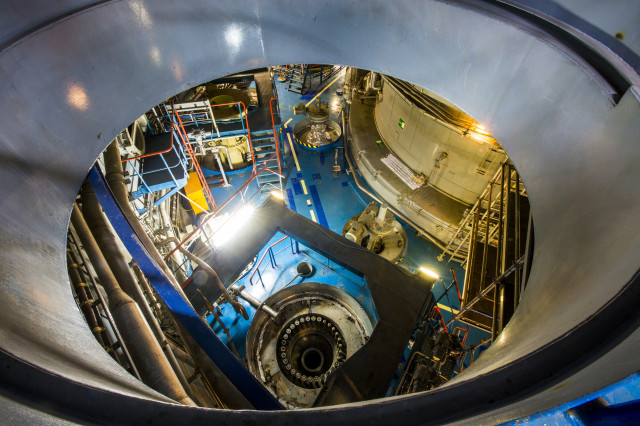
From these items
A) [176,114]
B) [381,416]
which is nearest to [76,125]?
[381,416]

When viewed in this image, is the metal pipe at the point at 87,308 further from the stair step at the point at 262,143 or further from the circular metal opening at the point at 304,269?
the stair step at the point at 262,143

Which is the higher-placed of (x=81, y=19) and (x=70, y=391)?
(x=81, y=19)

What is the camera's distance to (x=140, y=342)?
3.80 m

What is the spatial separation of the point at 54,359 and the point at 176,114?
37.4ft

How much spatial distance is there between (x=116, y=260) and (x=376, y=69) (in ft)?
22.3

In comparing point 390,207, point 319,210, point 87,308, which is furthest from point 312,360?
point 390,207

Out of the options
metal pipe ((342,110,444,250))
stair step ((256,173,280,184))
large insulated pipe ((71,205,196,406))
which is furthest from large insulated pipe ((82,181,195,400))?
metal pipe ((342,110,444,250))

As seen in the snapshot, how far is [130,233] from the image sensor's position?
5.02 meters

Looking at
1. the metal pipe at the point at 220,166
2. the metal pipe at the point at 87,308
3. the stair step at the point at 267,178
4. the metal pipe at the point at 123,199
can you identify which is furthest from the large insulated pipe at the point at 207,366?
the stair step at the point at 267,178

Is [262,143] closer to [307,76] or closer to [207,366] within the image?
[207,366]

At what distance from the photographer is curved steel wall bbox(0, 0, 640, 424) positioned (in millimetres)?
2111

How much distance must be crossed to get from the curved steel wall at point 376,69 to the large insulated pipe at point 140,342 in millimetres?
715

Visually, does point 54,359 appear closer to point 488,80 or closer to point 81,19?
point 81,19

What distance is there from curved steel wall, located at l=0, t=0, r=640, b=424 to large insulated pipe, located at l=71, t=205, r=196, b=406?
0.71m
